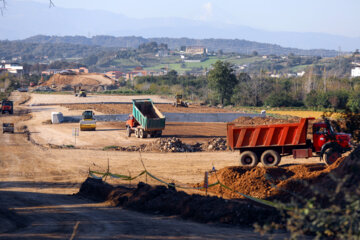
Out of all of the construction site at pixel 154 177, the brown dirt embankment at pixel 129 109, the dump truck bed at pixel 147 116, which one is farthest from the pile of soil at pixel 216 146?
the brown dirt embankment at pixel 129 109

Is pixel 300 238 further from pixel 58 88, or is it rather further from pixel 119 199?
pixel 58 88

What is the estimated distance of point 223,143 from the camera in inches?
1140

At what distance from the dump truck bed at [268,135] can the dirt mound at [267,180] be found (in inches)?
69.8

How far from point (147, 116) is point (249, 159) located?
1550 centimetres

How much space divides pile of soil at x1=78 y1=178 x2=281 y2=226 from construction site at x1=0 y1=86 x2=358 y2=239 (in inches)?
1.2

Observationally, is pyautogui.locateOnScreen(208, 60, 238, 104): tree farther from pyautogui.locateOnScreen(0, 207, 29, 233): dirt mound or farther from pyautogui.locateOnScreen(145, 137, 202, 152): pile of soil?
pyautogui.locateOnScreen(0, 207, 29, 233): dirt mound

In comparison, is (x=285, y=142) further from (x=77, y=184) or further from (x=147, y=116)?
(x=147, y=116)

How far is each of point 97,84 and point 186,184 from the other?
11017cm

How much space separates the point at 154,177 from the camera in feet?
59.1

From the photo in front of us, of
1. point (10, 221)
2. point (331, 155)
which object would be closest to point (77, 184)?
point (10, 221)

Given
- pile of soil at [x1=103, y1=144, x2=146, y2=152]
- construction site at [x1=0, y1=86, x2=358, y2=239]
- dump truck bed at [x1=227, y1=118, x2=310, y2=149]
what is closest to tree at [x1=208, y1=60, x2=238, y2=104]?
construction site at [x1=0, y1=86, x2=358, y2=239]

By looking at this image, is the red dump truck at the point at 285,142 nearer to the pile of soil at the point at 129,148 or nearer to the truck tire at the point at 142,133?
the pile of soil at the point at 129,148

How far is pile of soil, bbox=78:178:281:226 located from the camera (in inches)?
464

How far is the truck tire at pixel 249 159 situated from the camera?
67.7 ft
